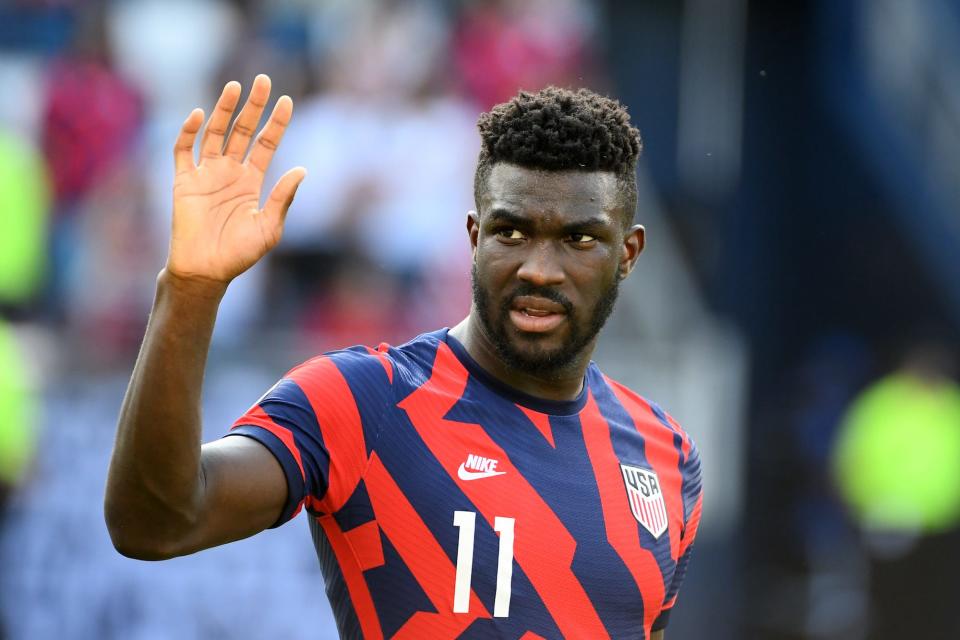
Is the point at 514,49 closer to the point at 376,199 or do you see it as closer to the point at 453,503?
the point at 376,199

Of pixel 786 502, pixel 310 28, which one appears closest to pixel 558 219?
pixel 310 28

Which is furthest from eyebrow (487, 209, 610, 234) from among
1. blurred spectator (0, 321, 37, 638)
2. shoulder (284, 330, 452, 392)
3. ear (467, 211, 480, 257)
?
blurred spectator (0, 321, 37, 638)

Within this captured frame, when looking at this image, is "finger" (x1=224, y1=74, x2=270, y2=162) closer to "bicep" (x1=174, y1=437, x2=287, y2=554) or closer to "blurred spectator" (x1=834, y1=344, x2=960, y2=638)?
"bicep" (x1=174, y1=437, x2=287, y2=554)

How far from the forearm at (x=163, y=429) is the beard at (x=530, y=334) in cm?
93

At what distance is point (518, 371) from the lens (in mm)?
3672

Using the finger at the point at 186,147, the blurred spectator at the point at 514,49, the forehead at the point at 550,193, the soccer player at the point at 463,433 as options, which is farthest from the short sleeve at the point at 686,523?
the blurred spectator at the point at 514,49

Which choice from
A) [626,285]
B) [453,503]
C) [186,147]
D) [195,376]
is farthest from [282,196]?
[626,285]

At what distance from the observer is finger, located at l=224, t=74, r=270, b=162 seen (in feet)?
9.77

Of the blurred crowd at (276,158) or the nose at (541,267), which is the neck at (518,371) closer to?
the nose at (541,267)

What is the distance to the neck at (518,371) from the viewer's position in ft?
12.1

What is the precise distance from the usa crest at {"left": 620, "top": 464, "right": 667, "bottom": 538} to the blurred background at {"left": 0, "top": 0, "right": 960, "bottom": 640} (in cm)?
553

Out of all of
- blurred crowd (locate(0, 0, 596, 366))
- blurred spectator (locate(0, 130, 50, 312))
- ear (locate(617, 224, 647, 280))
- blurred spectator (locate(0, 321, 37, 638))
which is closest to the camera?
ear (locate(617, 224, 647, 280))

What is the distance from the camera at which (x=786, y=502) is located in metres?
12.3

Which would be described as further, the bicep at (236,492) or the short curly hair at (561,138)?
the short curly hair at (561,138)
